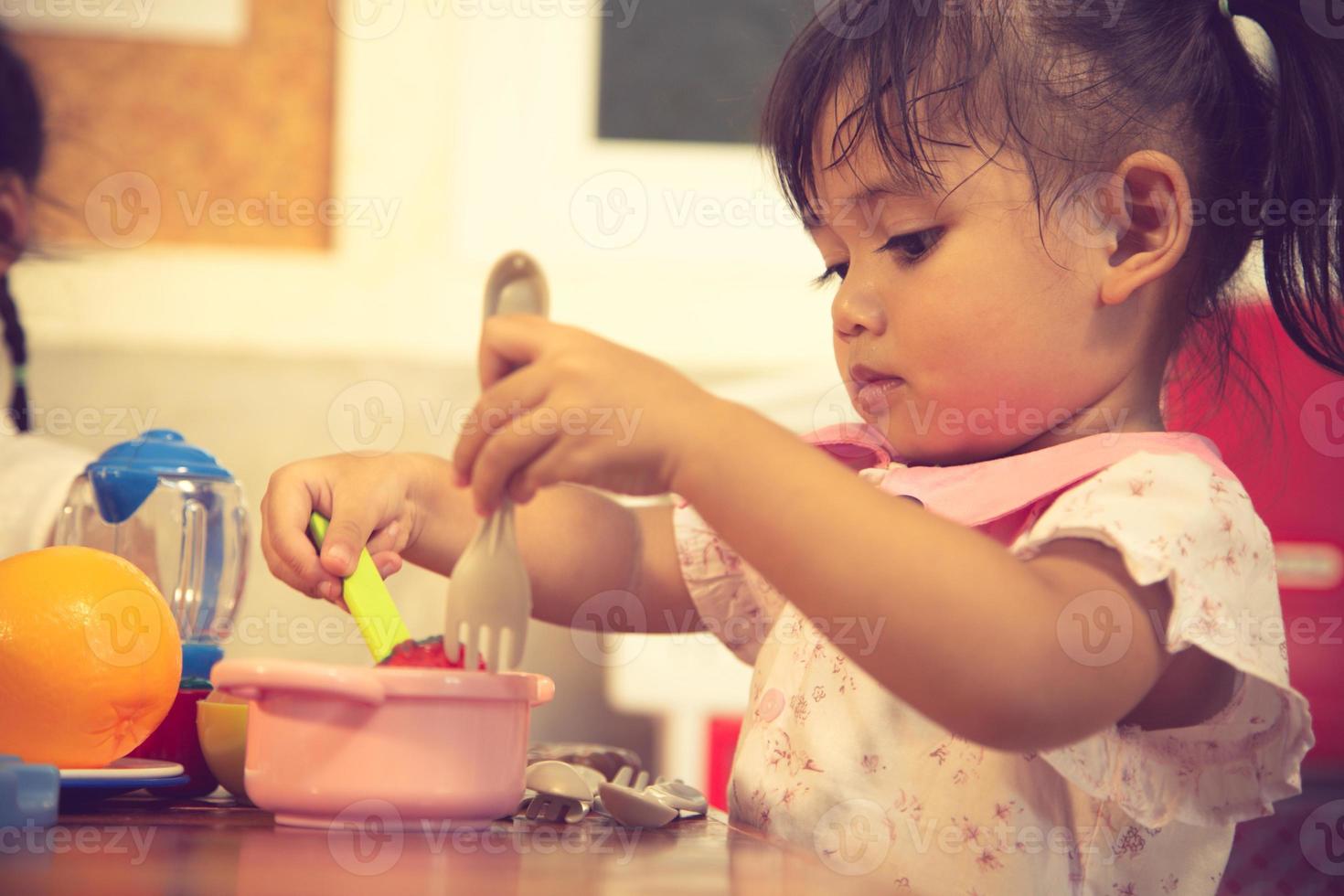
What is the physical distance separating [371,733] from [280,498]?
0.26 m

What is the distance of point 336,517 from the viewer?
788 mm

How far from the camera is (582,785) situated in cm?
66

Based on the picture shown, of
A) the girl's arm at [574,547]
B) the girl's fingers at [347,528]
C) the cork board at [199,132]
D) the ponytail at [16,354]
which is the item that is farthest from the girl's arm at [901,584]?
the cork board at [199,132]

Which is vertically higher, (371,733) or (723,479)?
(723,479)

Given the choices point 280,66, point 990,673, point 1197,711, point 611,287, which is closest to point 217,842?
point 990,673

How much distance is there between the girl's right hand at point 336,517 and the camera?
73cm

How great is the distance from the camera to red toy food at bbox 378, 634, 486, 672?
59 centimetres

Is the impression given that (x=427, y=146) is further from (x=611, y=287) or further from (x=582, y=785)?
(x=582, y=785)

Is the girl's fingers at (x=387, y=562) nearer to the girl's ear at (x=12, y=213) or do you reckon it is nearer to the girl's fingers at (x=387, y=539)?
the girl's fingers at (x=387, y=539)

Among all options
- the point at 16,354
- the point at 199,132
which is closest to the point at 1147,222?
the point at 16,354

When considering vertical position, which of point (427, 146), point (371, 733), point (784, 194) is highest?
point (427, 146)

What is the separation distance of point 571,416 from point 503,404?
31 mm

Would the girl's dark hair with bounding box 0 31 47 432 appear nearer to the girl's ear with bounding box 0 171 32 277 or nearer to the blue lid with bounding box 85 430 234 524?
the girl's ear with bounding box 0 171 32 277

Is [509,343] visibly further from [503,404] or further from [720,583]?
[720,583]
